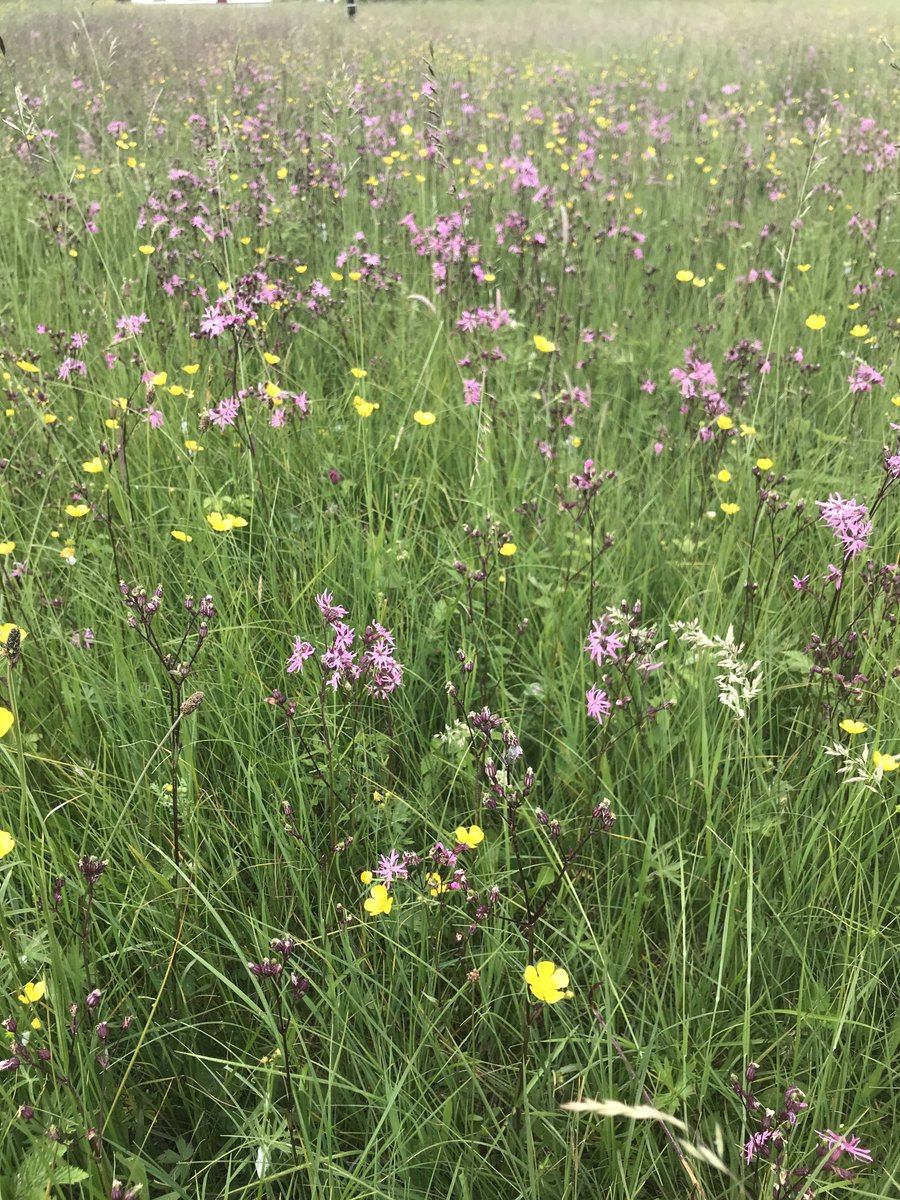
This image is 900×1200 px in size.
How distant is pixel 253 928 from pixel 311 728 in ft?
1.68

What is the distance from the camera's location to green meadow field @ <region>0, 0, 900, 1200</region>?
1.24 meters

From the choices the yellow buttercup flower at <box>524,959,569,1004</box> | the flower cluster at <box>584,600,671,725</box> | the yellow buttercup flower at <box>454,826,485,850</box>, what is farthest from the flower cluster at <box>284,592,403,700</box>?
the yellow buttercup flower at <box>524,959,569,1004</box>

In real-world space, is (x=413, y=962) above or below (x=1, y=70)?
below

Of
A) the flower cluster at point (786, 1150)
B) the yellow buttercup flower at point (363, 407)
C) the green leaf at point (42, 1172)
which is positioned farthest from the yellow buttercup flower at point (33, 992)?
the yellow buttercup flower at point (363, 407)

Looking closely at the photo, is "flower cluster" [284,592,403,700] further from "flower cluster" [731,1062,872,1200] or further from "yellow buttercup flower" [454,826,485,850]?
"flower cluster" [731,1062,872,1200]

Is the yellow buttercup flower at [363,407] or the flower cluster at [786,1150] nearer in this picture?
the flower cluster at [786,1150]

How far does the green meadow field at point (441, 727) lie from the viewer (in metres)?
1.24

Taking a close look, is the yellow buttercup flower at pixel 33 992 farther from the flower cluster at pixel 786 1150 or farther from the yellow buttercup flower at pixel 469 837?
the flower cluster at pixel 786 1150

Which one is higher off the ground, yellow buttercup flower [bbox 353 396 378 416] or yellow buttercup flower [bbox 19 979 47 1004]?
yellow buttercup flower [bbox 353 396 378 416]

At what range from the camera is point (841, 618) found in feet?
7.06

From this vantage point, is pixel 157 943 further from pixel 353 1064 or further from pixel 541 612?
pixel 541 612

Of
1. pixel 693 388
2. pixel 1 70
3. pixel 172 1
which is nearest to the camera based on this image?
pixel 693 388

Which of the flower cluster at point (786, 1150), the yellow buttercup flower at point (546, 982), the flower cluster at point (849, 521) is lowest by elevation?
the flower cluster at point (786, 1150)

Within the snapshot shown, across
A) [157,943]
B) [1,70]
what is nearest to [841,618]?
[157,943]
